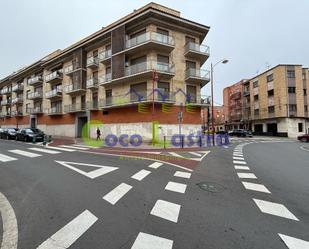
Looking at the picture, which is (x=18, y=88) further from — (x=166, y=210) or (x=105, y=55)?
(x=166, y=210)

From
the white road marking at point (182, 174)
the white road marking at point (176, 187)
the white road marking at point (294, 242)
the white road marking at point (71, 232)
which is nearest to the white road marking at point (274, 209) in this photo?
the white road marking at point (294, 242)

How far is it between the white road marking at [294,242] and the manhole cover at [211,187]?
201cm

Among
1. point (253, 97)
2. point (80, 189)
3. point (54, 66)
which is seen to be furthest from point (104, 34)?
point (253, 97)

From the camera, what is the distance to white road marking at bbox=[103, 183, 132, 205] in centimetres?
399

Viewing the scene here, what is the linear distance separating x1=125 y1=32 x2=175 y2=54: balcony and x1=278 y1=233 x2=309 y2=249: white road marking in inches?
739

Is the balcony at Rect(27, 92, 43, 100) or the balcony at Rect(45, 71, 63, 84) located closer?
the balcony at Rect(45, 71, 63, 84)

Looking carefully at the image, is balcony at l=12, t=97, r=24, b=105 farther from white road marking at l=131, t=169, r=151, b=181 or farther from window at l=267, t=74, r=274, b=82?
window at l=267, t=74, r=274, b=82

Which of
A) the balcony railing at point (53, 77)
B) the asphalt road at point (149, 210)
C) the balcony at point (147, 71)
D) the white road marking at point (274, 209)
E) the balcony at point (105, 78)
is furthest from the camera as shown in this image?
the balcony railing at point (53, 77)

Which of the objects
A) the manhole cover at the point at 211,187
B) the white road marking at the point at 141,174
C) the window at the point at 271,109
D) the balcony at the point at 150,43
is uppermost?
the balcony at the point at 150,43

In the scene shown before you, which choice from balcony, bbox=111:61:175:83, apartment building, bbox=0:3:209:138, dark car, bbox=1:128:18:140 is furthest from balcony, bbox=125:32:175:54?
dark car, bbox=1:128:18:140

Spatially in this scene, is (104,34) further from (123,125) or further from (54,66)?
(54,66)

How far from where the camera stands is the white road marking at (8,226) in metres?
2.46

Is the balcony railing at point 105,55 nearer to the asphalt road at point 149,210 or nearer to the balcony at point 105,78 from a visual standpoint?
the balcony at point 105,78

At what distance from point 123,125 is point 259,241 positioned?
18808 mm
